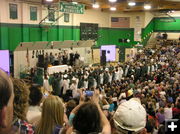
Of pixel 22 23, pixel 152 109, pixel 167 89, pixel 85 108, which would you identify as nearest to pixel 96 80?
pixel 167 89

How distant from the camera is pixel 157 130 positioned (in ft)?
20.1

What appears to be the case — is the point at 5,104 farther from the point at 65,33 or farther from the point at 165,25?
the point at 165,25

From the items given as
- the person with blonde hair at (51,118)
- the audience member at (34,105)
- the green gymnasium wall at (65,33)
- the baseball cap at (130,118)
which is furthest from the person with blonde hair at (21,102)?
the green gymnasium wall at (65,33)

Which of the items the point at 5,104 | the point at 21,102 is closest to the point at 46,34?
the point at 21,102

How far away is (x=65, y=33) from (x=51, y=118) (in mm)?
22235

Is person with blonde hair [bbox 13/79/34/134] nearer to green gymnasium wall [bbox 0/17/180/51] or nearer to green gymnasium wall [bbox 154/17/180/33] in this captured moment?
green gymnasium wall [bbox 0/17/180/51]

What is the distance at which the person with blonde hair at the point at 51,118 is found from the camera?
264cm

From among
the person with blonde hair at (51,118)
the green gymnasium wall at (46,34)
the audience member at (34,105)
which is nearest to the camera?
the person with blonde hair at (51,118)

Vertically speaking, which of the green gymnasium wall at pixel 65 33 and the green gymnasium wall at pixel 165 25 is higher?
the green gymnasium wall at pixel 165 25

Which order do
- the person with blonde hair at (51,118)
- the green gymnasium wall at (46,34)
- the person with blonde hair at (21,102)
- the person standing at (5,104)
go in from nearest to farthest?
1. the person standing at (5,104)
2. the person with blonde hair at (21,102)
3. the person with blonde hair at (51,118)
4. the green gymnasium wall at (46,34)

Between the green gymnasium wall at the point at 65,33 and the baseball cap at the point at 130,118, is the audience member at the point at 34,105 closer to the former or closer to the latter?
the baseball cap at the point at 130,118

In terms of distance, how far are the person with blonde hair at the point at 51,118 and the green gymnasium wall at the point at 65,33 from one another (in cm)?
1685

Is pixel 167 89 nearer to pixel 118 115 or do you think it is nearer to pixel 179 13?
pixel 118 115

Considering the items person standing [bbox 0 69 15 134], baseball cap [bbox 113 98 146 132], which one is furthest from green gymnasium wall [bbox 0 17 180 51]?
person standing [bbox 0 69 15 134]
